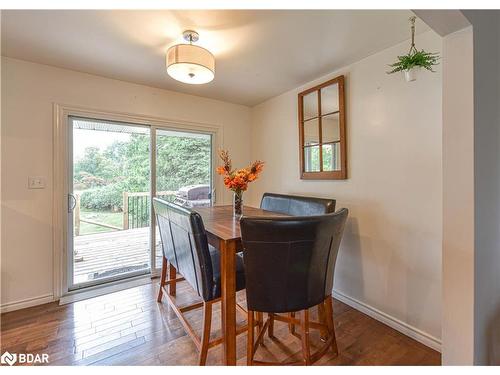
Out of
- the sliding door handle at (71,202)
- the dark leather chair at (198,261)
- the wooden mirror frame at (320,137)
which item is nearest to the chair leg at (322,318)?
the dark leather chair at (198,261)

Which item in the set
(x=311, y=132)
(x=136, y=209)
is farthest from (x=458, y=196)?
(x=136, y=209)

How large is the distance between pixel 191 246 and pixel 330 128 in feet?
5.86

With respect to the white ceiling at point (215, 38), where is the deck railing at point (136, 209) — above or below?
below

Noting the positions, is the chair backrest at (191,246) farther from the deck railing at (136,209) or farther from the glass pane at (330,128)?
the glass pane at (330,128)

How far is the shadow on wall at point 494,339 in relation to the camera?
1148mm

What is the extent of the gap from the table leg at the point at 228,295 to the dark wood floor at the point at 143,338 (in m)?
0.23

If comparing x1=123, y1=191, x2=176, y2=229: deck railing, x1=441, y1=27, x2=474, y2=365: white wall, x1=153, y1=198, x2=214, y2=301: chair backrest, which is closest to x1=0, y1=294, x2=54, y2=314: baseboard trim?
x1=123, y1=191, x2=176, y2=229: deck railing

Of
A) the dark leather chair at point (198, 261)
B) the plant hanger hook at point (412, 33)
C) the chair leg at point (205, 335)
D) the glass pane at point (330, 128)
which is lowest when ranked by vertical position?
the chair leg at point (205, 335)

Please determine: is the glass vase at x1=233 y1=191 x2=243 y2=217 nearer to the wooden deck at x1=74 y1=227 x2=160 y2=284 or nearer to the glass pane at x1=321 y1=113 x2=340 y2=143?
the glass pane at x1=321 y1=113 x2=340 y2=143

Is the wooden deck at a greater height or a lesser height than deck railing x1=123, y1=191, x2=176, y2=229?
lesser

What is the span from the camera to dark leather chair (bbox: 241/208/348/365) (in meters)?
1.22

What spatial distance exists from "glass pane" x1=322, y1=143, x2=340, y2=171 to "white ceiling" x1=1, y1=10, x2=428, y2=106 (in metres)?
0.75

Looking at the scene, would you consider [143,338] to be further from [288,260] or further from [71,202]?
[71,202]
